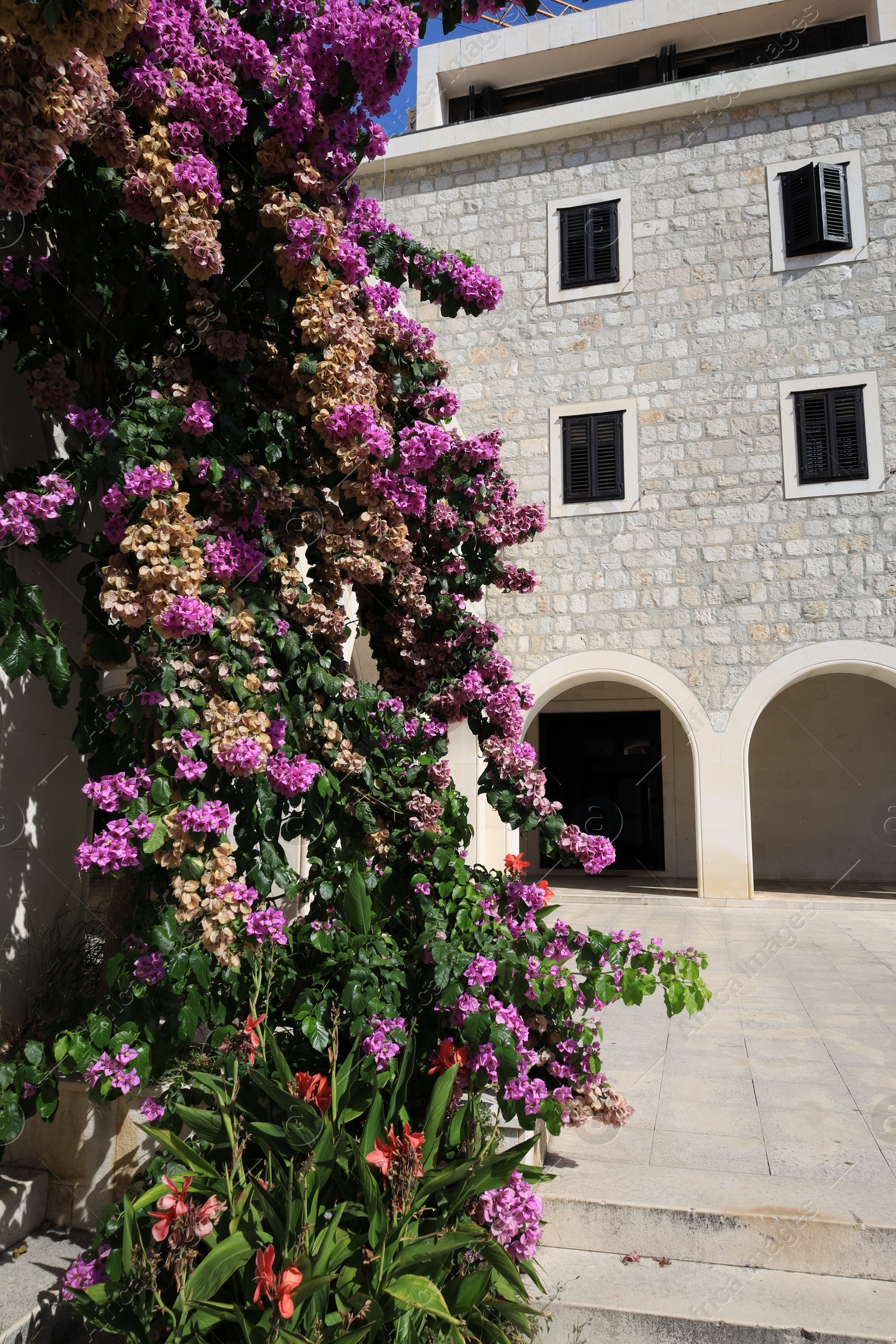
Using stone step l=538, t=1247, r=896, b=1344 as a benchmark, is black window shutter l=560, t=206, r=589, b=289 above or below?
above

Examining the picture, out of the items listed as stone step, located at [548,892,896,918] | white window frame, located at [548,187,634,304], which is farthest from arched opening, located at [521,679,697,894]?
white window frame, located at [548,187,634,304]

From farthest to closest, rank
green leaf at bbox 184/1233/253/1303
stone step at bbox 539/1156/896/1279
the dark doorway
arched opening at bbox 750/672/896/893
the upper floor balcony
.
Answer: the dark doorway < arched opening at bbox 750/672/896/893 < the upper floor balcony < stone step at bbox 539/1156/896/1279 < green leaf at bbox 184/1233/253/1303

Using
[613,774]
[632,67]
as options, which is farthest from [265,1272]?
[632,67]

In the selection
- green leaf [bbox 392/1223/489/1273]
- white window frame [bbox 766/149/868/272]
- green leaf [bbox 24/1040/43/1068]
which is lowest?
green leaf [bbox 392/1223/489/1273]

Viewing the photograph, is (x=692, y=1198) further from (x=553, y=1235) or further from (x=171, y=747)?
(x=171, y=747)

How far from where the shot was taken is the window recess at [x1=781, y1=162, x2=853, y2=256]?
10328 mm

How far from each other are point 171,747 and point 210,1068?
2.91 ft

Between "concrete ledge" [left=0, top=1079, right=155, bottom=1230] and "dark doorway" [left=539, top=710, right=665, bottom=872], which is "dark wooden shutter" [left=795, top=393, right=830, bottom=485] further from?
"concrete ledge" [left=0, top=1079, right=155, bottom=1230]

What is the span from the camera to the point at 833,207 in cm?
1039

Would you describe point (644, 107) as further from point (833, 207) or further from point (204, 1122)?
point (204, 1122)

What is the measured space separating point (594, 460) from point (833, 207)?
12.4ft

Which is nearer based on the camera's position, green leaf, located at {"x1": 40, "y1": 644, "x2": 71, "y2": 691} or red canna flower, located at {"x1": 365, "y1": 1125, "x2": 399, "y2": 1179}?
red canna flower, located at {"x1": 365, "y1": 1125, "x2": 399, "y2": 1179}

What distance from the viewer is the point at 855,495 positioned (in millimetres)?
10062

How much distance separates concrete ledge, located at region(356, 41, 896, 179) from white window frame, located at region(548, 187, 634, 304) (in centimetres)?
82
